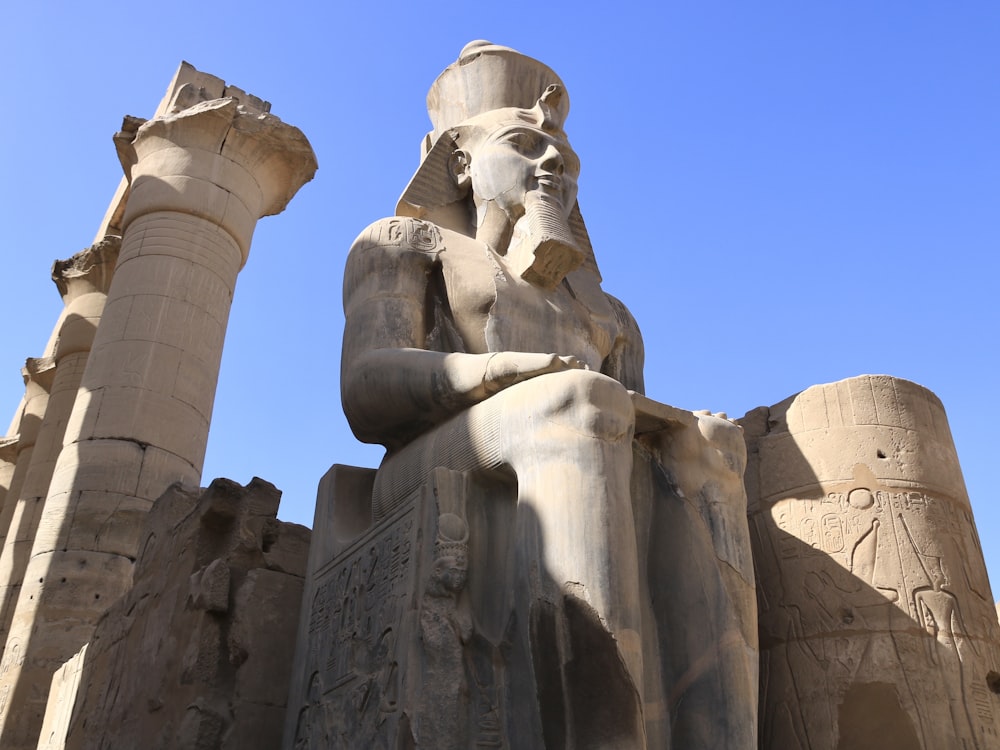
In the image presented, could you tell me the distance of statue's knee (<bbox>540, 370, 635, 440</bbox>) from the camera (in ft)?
9.82

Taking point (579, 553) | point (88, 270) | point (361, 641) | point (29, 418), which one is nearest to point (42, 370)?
point (29, 418)

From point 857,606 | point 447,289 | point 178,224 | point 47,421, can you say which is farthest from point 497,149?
point 47,421

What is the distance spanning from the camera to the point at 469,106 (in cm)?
484

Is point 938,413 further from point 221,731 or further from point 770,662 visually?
point 221,731

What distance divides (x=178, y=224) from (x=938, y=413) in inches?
271

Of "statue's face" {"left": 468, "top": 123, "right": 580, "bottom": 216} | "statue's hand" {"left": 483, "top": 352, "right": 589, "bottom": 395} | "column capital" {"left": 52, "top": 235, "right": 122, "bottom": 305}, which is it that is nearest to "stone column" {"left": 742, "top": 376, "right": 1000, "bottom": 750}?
"statue's face" {"left": 468, "top": 123, "right": 580, "bottom": 216}

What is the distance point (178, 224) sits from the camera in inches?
369

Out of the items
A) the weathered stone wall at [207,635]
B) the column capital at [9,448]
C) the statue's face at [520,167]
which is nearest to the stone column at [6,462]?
the column capital at [9,448]

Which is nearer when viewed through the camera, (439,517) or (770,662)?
(439,517)

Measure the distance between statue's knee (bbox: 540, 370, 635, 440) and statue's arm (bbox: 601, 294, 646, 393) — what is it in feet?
4.10

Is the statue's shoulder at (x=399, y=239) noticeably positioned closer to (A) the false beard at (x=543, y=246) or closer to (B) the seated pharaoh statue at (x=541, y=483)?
(B) the seated pharaoh statue at (x=541, y=483)

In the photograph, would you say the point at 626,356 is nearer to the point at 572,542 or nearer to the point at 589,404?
the point at 589,404

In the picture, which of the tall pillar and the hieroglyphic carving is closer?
the hieroglyphic carving

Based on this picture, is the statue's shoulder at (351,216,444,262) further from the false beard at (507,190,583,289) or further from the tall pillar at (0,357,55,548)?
the tall pillar at (0,357,55,548)
